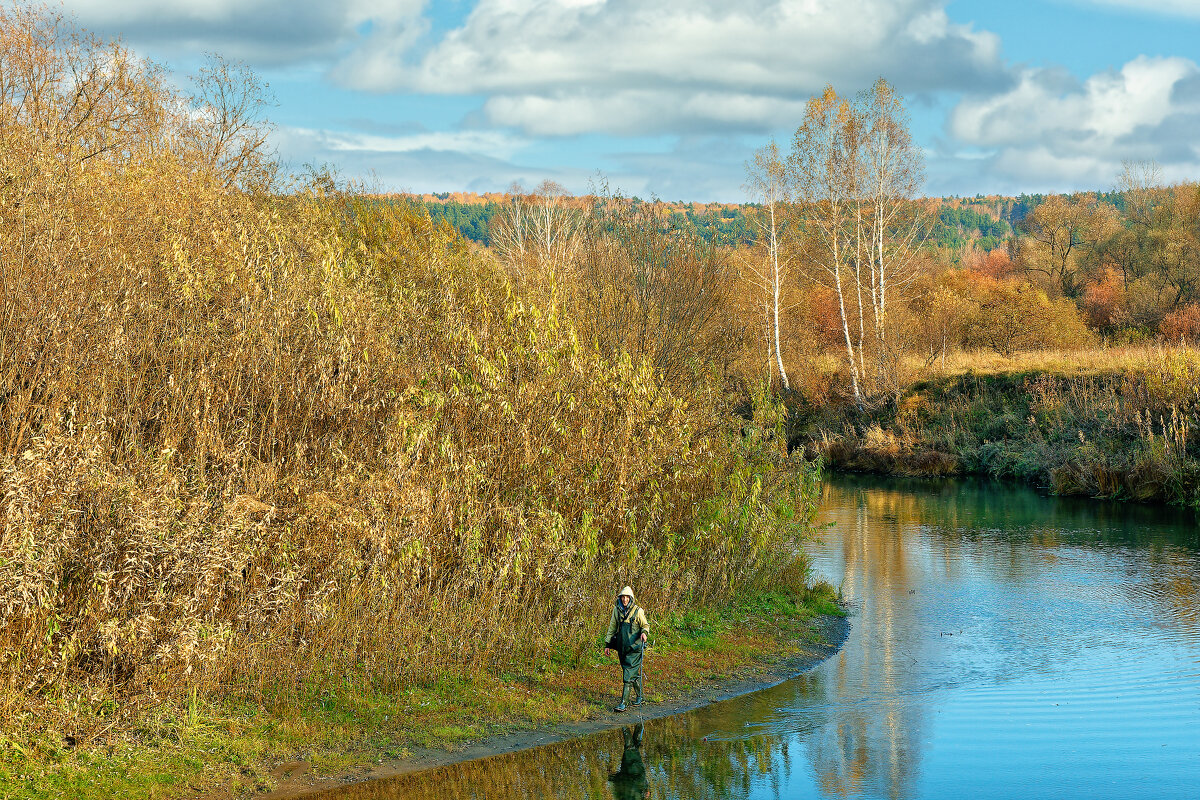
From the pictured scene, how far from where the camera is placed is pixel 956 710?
1327cm

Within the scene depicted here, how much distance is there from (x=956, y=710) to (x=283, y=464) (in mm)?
9541

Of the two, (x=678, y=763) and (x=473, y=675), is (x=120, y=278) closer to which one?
(x=473, y=675)

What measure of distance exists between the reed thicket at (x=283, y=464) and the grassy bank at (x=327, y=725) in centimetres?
27

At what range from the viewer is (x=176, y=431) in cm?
1184

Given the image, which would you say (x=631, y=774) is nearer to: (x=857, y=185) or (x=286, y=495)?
(x=286, y=495)

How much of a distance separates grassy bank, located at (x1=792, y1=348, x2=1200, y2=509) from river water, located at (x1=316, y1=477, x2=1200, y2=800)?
9328 mm

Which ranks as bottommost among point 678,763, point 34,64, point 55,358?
point 678,763

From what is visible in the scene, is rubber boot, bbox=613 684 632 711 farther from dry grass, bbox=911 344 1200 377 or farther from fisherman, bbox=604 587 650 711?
dry grass, bbox=911 344 1200 377

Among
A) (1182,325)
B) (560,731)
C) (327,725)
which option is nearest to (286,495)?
(327,725)

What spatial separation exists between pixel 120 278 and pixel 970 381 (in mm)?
39350

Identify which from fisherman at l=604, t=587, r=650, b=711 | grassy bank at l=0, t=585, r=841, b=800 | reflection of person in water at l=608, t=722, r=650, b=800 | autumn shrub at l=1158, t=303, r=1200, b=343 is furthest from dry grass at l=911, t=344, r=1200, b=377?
reflection of person in water at l=608, t=722, r=650, b=800

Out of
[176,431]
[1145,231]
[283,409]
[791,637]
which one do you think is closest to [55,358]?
[176,431]

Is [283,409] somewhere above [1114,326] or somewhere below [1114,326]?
below

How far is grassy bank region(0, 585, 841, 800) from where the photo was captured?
9.55 metres
